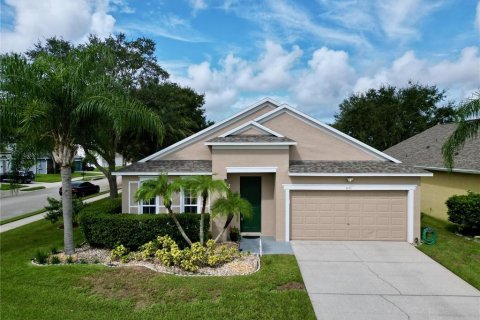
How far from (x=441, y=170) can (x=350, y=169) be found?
7550mm

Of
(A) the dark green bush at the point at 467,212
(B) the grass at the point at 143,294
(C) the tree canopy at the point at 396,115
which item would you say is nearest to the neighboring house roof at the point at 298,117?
(A) the dark green bush at the point at 467,212

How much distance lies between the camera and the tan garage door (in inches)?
523

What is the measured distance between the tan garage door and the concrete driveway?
3.47 feet

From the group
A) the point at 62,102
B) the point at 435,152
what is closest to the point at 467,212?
the point at 435,152

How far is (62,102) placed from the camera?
1030 cm

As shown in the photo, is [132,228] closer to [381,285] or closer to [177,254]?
[177,254]

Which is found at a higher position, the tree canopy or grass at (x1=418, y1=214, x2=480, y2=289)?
the tree canopy

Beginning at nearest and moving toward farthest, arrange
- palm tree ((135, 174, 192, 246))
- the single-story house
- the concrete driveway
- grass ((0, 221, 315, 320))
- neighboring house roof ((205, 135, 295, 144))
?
grass ((0, 221, 315, 320)), the concrete driveway, palm tree ((135, 174, 192, 246)), the single-story house, neighboring house roof ((205, 135, 295, 144))

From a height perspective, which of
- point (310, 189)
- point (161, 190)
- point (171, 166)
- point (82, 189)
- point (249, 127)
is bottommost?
point (82, 189)

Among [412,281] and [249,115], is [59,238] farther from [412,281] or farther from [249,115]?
[412,281]

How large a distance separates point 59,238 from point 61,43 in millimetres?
14286

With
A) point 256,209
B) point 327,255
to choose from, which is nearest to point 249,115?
point 256,209

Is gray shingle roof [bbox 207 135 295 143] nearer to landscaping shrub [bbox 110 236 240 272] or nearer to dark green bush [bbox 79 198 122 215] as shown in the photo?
landscaping shrub [bbox 110 236 240 272]

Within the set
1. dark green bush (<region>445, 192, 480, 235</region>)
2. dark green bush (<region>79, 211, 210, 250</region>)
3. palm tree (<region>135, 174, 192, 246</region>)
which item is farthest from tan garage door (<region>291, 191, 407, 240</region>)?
palm tree (<region>135, 174, 192, 246</region>)
